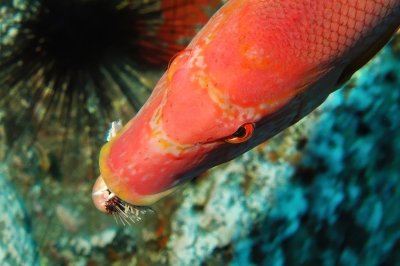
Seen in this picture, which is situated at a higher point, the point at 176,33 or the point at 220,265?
the point at 176,33

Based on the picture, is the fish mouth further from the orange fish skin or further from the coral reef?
the coral reef

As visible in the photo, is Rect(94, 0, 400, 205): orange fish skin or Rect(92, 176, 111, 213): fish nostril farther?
Rect(92, 176, 111, 213): fish nostril

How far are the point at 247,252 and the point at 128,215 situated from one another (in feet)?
4.46

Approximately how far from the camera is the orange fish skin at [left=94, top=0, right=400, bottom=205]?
191cm

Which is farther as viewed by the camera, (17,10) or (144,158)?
(17,10)

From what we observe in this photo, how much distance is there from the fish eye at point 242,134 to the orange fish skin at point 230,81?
3cm

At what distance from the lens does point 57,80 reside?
3.22 metres

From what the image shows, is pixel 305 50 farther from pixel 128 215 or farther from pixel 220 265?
pixel 220 265

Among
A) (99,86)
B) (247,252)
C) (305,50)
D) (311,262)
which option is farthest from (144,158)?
(311,262)

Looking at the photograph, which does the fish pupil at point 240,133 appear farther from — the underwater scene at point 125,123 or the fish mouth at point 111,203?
the underwater scene at point 125,123

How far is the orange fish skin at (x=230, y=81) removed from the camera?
1913 millimetres

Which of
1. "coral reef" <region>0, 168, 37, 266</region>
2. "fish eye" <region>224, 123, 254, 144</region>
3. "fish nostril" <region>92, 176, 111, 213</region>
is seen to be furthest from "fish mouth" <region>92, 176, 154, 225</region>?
"coral reef" <region>0, 168, 37, 266</region>

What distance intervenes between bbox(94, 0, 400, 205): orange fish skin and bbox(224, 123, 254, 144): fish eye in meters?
0.03

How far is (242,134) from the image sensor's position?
2047 millimetres
